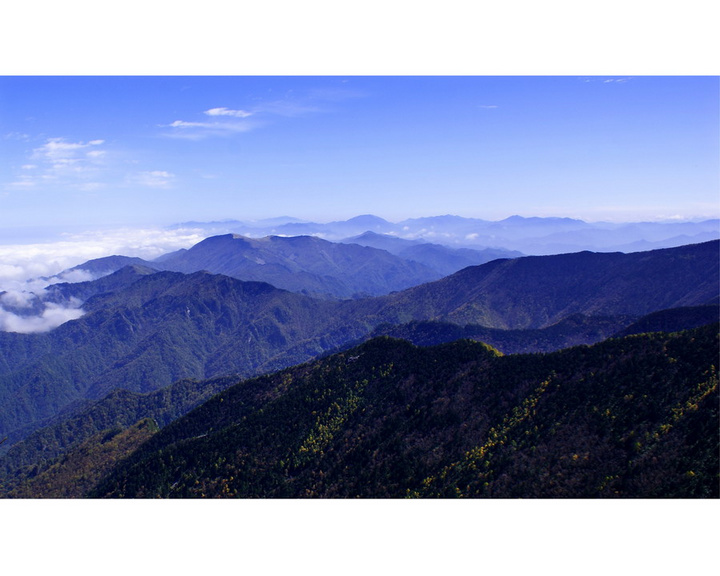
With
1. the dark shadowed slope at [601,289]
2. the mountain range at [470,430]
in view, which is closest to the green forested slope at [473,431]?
the mountain range at [470,430]

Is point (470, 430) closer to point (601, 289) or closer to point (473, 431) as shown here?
point (473, 431)

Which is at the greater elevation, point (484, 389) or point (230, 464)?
point (484, 389)

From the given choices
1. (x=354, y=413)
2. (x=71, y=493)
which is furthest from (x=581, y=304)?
(x=71, y=493)

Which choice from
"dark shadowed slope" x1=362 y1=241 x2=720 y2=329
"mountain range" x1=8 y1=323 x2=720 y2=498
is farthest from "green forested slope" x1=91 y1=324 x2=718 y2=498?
"dark shadowed slope" x1=362 y1=241 x2=720 y2=329

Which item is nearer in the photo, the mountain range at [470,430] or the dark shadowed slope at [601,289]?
the mountain range at [470,430]

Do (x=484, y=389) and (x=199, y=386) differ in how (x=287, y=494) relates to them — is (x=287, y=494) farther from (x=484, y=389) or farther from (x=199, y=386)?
(x=199, y=386)

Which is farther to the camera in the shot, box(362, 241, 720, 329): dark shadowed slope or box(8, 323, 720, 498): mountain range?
box(362, 241, 720, 329): dark shadowed slope

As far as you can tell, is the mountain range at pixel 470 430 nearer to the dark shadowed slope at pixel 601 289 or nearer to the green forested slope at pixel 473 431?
the green forested slope at pixel 473 431

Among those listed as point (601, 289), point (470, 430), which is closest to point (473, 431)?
point (470, 430)

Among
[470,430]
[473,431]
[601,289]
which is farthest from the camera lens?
[601,289]

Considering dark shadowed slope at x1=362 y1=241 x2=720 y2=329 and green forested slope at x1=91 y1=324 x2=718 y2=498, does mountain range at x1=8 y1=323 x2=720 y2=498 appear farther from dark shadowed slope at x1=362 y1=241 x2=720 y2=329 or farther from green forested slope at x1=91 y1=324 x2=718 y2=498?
dark shadowed slope at x1=362 y1=241 x2=720 y2=329

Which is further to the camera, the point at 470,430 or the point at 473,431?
the point at 470,430
